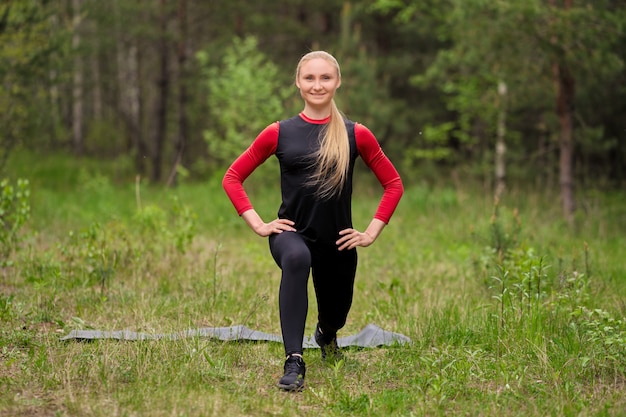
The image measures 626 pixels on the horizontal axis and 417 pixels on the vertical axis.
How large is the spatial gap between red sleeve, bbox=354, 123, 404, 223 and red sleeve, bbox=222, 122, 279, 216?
48 centimetres

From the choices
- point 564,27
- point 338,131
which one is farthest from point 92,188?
point 338,131

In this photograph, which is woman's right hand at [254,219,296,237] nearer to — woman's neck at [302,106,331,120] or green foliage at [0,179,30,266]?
woman's neck at [302,106,331,120]

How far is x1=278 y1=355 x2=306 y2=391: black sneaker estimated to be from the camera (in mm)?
3975

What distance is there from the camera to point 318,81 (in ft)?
13.9

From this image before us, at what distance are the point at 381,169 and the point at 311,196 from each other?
48 cm

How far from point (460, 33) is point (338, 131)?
9233mm

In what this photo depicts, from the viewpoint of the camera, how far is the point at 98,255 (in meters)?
6.70

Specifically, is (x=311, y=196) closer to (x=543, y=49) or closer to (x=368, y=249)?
(x=368, y=249)

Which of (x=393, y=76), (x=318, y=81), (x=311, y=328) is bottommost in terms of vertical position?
(x=311, y=328)

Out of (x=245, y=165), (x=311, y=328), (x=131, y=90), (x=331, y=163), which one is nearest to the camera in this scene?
(x=331, y=163)

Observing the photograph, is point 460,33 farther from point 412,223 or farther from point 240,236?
point 240,236

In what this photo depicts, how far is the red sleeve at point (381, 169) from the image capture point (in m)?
4.27

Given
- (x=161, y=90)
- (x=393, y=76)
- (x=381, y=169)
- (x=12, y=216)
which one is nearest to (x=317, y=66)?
(x=381, y=169)

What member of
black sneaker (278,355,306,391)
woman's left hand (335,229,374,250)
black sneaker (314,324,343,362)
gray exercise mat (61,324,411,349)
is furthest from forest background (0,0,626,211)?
black sneaker (278,355,306,391)
